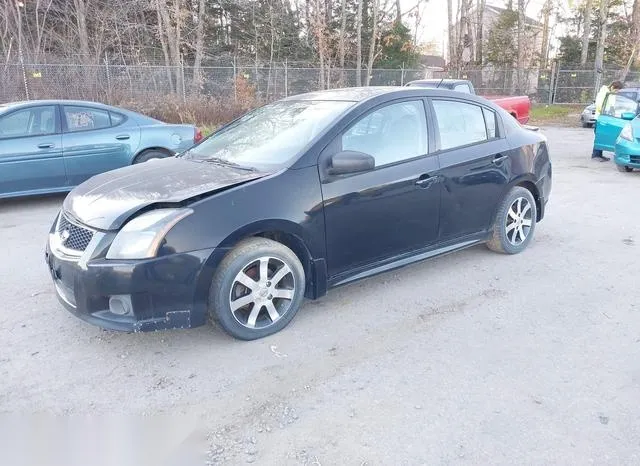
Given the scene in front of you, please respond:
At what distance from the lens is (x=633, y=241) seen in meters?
5.80

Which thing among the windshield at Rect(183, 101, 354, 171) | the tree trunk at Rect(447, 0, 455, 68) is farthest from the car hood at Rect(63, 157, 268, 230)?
the tree trunk at Rect(447, 0, 455, 68)

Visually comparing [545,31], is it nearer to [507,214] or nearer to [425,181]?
[507,214]

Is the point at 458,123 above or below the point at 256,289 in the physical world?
above

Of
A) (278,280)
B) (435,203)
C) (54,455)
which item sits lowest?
(54,455)

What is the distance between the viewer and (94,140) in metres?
7.35

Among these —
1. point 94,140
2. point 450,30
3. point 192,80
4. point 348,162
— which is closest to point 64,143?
point 94,140

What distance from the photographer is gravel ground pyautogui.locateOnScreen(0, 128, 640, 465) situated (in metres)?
2.61

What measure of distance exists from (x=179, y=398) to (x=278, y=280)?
3.32ft

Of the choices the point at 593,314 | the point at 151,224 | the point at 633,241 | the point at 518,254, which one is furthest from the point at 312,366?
the point at 633,241

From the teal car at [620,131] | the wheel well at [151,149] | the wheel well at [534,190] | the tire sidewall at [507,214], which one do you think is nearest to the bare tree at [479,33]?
the teal car at [620,131]

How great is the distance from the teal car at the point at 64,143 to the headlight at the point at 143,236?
4.61 metres

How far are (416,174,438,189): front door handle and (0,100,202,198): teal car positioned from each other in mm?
4876

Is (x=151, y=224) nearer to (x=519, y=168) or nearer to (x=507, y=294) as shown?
(x=507, y=294)

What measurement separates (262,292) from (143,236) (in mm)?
862
